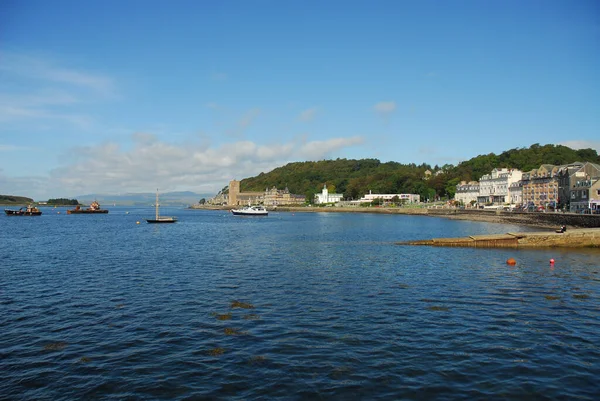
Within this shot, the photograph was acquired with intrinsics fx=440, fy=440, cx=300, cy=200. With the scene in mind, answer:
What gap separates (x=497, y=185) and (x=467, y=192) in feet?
67.3

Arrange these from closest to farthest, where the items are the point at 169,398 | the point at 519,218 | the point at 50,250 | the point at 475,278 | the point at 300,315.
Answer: the point at 169,398 → the point at 300,315 → the point at 475,278 → the point at 50,250 → the point at 519,218

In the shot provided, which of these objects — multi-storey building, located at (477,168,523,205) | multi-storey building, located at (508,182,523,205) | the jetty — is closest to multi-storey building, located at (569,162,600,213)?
multi-storey building, located at (508,182,523,205)

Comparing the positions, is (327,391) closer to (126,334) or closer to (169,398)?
(169,398)

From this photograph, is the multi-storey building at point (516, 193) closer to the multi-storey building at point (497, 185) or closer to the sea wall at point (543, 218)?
the multi-storey building at point (497, 185)

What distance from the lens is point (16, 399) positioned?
10.3m

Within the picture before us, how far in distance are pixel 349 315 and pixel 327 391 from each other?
21.8 ft

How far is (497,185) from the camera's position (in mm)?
134250

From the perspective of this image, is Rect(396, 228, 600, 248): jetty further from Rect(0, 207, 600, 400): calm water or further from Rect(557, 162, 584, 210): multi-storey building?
Rect(557, 162, 584, 210): multi-storey building

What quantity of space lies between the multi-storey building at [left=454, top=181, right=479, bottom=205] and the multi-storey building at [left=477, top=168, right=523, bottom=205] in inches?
169

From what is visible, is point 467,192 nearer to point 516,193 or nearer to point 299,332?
point 516,193

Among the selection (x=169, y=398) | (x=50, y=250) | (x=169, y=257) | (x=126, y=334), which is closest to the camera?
(x=169, y=398)

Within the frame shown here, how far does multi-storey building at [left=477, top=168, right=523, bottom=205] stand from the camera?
416ft

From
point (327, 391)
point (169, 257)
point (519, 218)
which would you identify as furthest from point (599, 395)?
point (519, 218)

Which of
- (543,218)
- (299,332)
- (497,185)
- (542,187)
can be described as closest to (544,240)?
(299,332)
